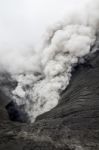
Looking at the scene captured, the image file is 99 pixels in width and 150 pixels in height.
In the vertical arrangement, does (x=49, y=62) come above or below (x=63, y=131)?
above

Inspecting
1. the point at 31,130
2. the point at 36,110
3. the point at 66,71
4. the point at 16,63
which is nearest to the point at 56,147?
the point at 31,130

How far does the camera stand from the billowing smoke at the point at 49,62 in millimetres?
22922

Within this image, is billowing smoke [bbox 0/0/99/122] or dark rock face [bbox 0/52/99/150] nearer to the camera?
dark rock face [bbox 0/52/99/150]

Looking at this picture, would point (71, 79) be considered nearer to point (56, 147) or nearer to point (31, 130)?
point (31, 130)

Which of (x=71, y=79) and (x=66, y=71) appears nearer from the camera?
(x=71, y=79)

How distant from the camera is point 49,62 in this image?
26172mm

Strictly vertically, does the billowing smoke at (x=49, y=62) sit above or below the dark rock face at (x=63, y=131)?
above

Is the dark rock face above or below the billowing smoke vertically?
below

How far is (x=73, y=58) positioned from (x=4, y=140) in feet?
48.9

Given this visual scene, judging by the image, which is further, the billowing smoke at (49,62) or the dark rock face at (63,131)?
the billowing smoke at (49,62)

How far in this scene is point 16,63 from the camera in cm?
2886

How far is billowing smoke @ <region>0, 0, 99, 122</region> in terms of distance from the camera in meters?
22.9

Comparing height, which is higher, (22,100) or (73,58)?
(73,58)

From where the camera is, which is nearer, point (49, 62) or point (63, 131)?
point (63, 131)
